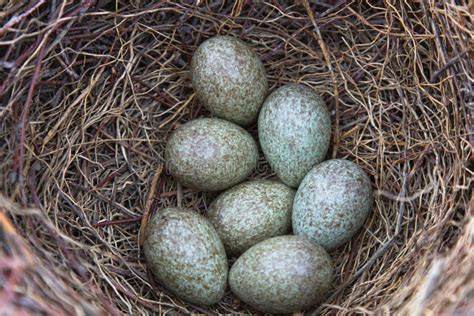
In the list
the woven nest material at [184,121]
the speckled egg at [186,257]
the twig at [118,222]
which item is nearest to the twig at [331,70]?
the woven nest material at [184,121]

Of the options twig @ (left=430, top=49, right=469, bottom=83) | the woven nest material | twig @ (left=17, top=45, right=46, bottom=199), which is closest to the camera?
twig @ (left=17, top=45, right=46, bottom=199)

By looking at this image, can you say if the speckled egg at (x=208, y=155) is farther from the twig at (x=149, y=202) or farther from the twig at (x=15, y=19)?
the twig at (x=15, y=19)

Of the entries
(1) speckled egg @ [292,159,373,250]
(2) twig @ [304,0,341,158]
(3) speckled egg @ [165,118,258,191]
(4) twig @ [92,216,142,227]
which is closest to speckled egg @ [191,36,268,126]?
(3) speckled egg @ [165,118,258,191]

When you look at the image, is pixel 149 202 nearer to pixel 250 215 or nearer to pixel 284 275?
pixel 250 215

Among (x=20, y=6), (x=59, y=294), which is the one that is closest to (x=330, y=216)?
(x=59, y=294)

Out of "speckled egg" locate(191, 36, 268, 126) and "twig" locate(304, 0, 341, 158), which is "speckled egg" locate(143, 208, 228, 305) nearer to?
"speckled egg" locate(191, 36, 268, 126)

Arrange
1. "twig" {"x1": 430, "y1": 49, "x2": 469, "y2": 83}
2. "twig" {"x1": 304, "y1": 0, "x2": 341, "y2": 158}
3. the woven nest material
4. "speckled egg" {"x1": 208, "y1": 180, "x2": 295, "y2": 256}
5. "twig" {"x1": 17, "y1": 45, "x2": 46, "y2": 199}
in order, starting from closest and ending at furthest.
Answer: "twig" {"x1": 17, "y1": 45, "x2": 46, "y2": 199} → the woven nest material → "twig" {"x1": 430, "y1": 49, "x2": 469, "y2": 83} → "speckled egg" {"x1": 208, "y1": 180, "x2": 295, "y2": 256} → "twig" {"x1": 304, "y1": 0, "x2": 341, "y2": 158}

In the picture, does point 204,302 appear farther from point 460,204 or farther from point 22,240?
point 460,204
